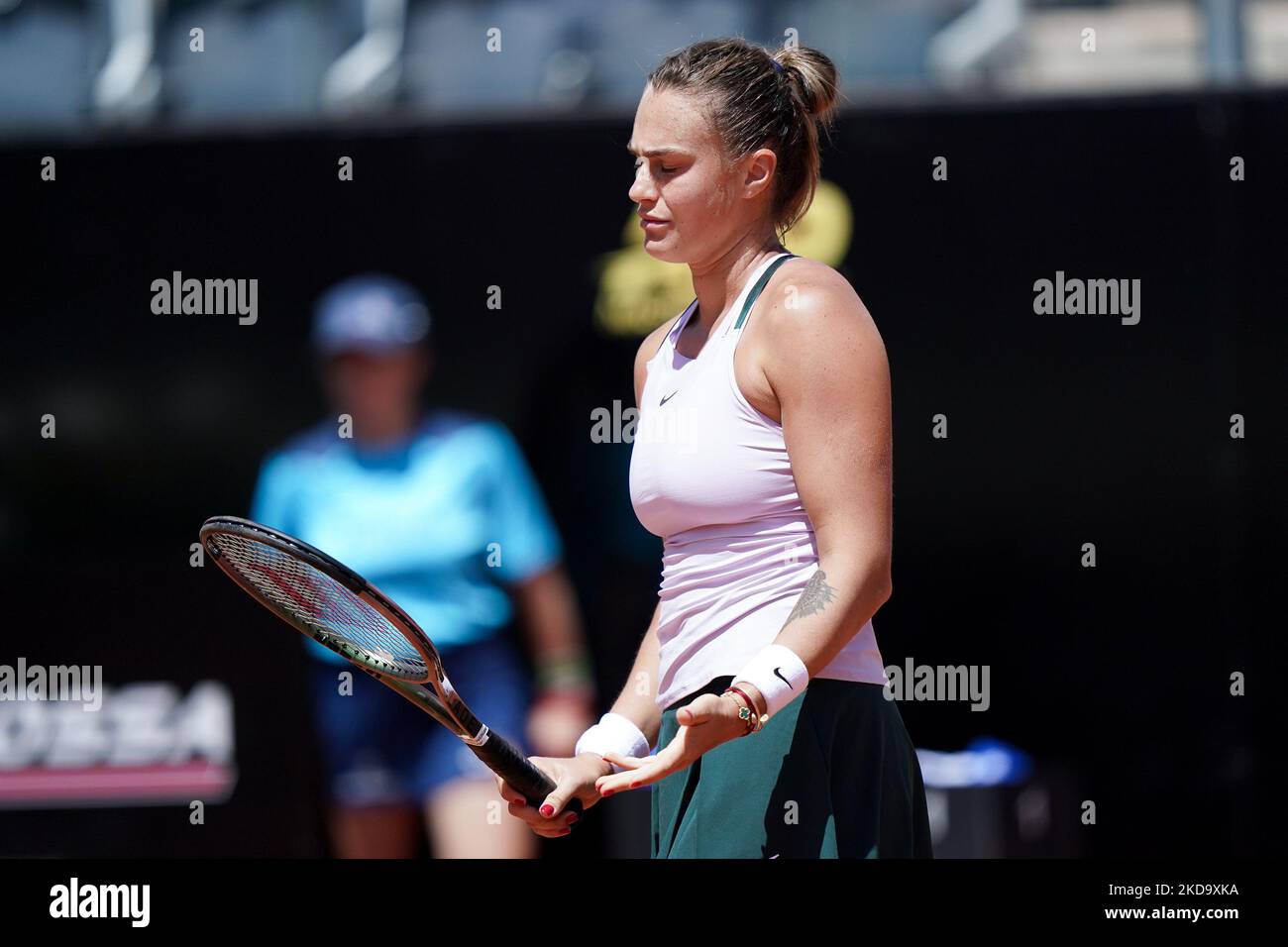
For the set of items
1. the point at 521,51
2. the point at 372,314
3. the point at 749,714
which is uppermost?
the point at 521,51

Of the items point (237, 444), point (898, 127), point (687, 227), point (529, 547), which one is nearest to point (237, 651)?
point (237, 444)

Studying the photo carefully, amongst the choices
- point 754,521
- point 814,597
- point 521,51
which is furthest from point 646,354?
point 521,51

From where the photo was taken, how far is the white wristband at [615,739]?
171cm

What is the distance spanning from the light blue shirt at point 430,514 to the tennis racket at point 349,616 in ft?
5.33

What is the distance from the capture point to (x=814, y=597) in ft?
5.04

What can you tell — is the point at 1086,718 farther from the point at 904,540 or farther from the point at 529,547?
the point at 529,547

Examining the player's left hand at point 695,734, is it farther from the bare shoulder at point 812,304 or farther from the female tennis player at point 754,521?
the bare shoulder at point 812,304

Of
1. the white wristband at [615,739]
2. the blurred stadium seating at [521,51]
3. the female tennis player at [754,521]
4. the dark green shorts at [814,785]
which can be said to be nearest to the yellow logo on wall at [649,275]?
the blurred stadium seating at [521,51]

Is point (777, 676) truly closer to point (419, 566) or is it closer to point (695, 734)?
point (695, 734)

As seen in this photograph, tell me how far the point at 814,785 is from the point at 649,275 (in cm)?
212
